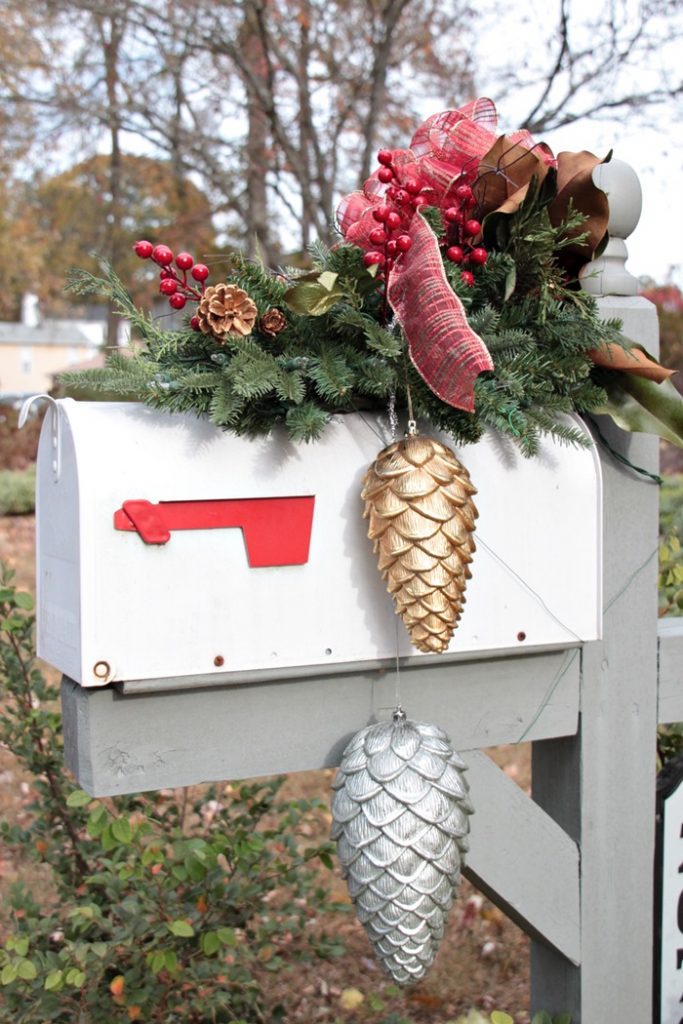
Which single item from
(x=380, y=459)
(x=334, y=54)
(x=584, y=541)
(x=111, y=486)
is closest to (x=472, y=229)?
(x=380, y=459)

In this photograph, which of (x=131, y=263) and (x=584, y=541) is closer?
(x=584, y=541)

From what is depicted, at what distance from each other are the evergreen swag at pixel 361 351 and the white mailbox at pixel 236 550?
2.1 inches

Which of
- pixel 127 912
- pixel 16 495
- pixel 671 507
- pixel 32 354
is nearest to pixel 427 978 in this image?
pixel 127 912

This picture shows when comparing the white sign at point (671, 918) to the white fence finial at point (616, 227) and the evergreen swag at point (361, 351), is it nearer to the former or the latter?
the evergreen swag at point (361, 351)

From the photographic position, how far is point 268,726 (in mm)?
1362

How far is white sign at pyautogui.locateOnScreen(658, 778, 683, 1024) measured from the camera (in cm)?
170

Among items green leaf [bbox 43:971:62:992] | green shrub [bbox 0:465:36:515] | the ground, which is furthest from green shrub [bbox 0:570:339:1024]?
green shrub [bbox 0:465:36:515]

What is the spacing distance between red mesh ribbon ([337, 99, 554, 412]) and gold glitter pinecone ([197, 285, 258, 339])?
0.65 feet

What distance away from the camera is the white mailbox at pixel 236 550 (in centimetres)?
120

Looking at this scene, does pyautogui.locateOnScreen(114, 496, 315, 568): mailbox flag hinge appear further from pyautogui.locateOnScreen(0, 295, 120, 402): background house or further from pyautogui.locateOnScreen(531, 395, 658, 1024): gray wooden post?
pyautogui.locateOnScreen(0, 295, 120, 402): background house

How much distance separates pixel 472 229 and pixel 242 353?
1.23 feet

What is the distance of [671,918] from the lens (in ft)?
5.61

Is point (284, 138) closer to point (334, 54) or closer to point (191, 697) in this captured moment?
point (334, 54)

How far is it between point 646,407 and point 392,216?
0.52 metres
